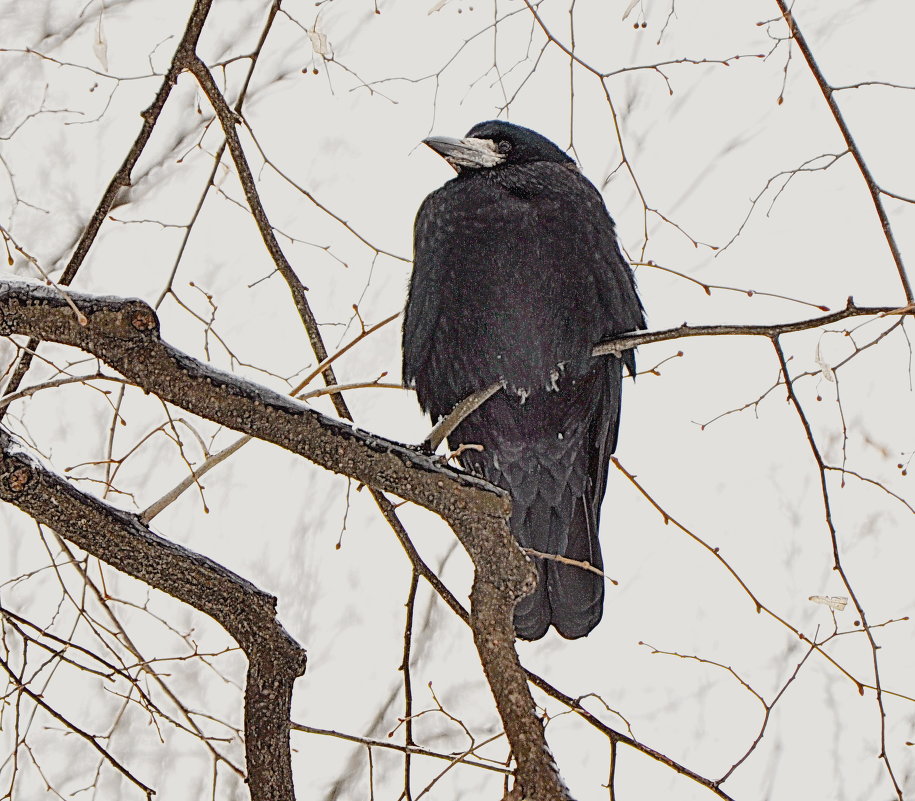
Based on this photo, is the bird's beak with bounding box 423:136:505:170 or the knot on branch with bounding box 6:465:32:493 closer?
the knot on branch with bounding box 6:465:32:493

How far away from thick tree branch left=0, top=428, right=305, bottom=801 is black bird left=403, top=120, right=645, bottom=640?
0.59 metres

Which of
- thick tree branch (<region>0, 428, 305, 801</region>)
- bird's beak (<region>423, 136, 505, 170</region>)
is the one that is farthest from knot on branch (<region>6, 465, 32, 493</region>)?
bird's beak (<region>423, 136, 505, 170</region>)

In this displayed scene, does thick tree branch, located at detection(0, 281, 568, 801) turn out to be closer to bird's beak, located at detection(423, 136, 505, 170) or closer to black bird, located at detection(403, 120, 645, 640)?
black bird, located at detection(403, 120, 645, 640)

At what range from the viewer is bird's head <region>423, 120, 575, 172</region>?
6.33ft

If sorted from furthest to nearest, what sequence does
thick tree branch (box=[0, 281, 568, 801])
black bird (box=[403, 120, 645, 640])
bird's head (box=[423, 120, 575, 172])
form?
bird's head (box=[423, 120, 575, 172])
black bird (box=[403, 120, 645, 640])
thick tree branch (box=[0, 281, 568, 801])

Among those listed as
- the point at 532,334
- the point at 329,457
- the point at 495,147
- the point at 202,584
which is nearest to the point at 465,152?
the point at 495,147

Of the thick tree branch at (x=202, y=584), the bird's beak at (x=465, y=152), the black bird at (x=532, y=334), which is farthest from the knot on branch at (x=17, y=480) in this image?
the bird's beak at (x=465, y=152)

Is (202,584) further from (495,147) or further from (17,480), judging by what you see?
(495,147)

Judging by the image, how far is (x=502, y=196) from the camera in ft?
6.09

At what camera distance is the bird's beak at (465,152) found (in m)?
1.92

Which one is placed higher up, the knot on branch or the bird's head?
the bird's head

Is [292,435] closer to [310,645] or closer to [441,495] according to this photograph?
[441,495]

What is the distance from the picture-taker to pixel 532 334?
1825 millimetres

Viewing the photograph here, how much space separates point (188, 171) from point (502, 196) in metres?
1.40
